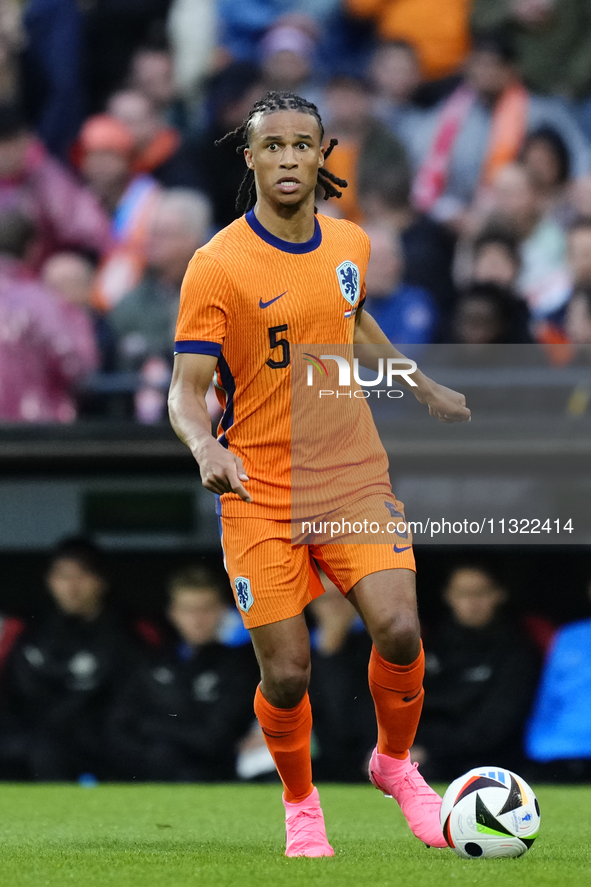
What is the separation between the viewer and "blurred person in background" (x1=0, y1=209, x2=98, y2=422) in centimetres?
716

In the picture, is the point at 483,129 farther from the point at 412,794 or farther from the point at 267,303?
the point at 412,794

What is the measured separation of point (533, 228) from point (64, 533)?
3.23 metres

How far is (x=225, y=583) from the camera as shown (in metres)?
7.38

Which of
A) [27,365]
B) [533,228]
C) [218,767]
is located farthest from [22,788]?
[533,228]

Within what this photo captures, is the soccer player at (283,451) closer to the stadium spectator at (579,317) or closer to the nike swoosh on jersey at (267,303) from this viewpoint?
the nike swoosh on jersey at (267,303)

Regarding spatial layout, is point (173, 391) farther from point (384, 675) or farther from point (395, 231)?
point (395, 231)

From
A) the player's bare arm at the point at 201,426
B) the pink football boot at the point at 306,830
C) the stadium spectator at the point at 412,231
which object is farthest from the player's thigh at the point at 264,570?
the stadium spectator at the point at 412,231

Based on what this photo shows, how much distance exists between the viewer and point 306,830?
12.8ft

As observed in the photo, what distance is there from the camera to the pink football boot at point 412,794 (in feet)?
12.8

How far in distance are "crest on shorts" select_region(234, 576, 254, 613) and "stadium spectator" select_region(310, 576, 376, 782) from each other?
333 cm

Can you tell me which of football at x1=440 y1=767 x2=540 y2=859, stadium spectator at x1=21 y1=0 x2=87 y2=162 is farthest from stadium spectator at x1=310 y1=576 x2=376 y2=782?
stadium spectator at x1=21 y1=0 x2=87 y2=162

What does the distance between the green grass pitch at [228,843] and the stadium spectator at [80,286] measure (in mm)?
2341

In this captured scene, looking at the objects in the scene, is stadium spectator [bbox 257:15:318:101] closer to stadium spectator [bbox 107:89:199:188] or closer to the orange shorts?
stadium spectator [bbox 107:89:199:188]

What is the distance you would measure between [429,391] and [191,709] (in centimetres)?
335
